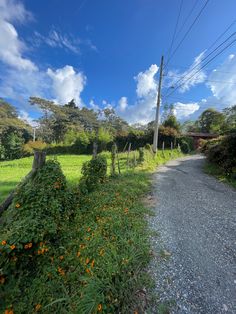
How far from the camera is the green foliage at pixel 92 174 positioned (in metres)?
5.57

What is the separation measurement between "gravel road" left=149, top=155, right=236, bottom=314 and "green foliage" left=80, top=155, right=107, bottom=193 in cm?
220

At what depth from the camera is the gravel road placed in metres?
2.05

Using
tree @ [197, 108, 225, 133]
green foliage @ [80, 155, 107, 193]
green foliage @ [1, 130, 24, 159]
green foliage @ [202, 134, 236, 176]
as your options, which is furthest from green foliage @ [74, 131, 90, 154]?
tree @ [197, 108, 225, 133]

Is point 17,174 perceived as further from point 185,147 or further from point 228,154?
point 185,147

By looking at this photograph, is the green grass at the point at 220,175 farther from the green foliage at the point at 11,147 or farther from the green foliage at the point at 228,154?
the green foliage at the point at 11,147

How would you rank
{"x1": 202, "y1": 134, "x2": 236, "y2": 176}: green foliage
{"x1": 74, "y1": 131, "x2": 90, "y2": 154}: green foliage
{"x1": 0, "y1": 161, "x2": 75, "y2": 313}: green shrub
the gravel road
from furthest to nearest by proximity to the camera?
{"x1": 74, "y1": 131, "x2": 90, "y2": 154}: green foliage → {"x1": 202, "y1": 134, "x2": 236, "y2": 176}: green foliage → {"x1": 0, "y1": 161, "x2": 75, "y2": 313}: green shrub → the gravel road

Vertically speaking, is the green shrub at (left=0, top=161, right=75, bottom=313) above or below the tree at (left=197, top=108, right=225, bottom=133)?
below

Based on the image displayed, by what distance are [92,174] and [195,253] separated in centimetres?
390

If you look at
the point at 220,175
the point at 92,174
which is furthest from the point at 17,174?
the point at 220,175

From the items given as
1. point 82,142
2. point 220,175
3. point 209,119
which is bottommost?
point 220,175

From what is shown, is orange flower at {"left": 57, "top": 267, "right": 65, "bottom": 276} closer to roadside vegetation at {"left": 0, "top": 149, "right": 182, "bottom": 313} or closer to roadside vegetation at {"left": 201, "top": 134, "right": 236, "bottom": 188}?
roadside vegetation at {"left": 0, "top": 149, "right": 182, "bottom": 313}

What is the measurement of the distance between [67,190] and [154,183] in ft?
13.7

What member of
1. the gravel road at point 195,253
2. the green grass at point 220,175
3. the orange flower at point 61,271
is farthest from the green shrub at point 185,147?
the orange flower at point 61,271

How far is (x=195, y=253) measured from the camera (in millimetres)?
2834
